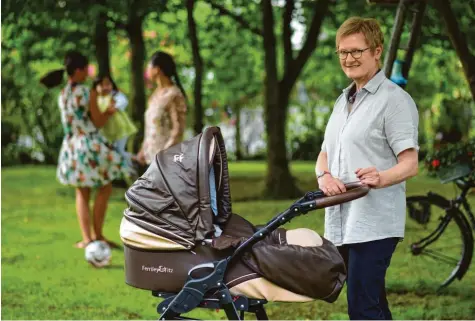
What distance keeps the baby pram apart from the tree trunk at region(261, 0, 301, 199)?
10.1 metres

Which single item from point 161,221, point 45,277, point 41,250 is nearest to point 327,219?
point 161,221

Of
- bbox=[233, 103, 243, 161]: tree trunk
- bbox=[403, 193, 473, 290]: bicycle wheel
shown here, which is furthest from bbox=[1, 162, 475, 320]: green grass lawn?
bbox=[233, 103, 243, 161]: tree trunk

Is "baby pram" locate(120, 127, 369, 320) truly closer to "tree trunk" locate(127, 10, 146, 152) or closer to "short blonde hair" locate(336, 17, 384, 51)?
"short blonde hair" locate(336, 17, 384, 51)

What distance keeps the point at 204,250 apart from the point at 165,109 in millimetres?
3897

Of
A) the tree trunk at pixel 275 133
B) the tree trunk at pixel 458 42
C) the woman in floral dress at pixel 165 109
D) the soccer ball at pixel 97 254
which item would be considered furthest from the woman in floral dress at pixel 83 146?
the tree trunk at pixel 275 133

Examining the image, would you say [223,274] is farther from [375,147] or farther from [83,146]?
[83,146]

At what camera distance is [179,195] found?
389 cm

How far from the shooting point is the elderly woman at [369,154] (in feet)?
13.1

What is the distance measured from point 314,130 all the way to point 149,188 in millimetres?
22341

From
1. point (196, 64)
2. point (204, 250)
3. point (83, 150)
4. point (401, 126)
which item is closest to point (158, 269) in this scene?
point (204, 250)

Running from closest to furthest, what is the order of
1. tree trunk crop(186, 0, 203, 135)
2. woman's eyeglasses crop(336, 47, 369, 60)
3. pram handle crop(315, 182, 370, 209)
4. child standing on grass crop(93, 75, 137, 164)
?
1. pram handle crop(315, 182, 370, 209)
2. woman's eyeglasses crop(336, 47, 369, 60)
3. child standing on grass crop(93, 75, 137, 164)
4. tree trunk crop(186, 0, 203, 135)

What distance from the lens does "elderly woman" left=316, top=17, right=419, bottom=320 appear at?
3982 millimetres

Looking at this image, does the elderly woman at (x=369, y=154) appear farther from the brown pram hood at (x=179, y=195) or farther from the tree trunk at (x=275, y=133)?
the tree trunk at (x=275, y=133)

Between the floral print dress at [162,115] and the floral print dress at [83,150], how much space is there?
2.96ft
